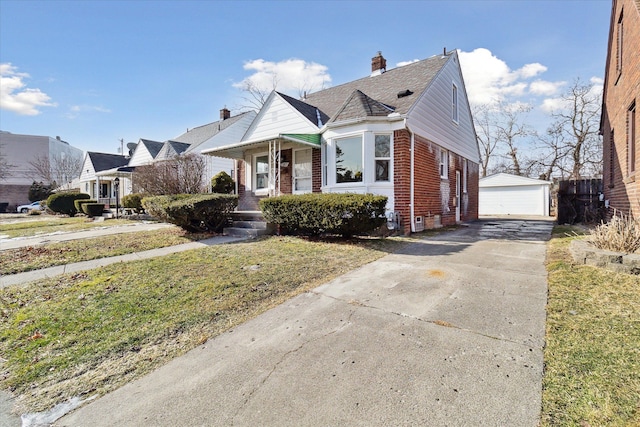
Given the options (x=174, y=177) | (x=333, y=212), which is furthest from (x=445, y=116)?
(x=174, y=177)

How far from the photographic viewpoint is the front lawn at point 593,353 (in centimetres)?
181

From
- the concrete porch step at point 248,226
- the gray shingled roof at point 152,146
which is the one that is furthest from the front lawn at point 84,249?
the gray shingled roof at point 152,146

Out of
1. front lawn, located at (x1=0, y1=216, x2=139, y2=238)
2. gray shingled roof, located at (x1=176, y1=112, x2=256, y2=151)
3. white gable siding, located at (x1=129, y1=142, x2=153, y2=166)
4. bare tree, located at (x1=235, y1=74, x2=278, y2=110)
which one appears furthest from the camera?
bare tree, located at (x1=235, y1=74, x2=278, y2=110)

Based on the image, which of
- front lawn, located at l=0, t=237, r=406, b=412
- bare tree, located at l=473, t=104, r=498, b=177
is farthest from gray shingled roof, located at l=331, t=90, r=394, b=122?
bare tree, located at l=473, t=104, r=498, b=177

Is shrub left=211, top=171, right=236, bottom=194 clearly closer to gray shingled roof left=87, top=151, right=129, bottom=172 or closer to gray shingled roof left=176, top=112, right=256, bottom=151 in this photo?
gray shingled roof left=176, top=112, right=256, bottom=151

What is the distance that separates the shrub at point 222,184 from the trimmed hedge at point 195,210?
6208mm

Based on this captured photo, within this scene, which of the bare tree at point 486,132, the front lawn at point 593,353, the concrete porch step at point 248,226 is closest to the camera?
the front lawn at point 593,353

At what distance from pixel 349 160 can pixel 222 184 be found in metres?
8.67

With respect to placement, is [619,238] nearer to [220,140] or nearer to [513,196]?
[513,196]

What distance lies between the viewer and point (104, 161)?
3191 cm

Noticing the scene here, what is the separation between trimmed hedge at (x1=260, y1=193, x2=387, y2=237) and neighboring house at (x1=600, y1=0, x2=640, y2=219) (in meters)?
5.44

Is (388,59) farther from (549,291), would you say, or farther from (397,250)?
(549,291)

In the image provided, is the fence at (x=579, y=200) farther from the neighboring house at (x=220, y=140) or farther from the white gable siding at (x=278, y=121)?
the neighboring house at (x=220, y=140)

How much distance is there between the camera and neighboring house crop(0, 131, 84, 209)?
37.3 metres
